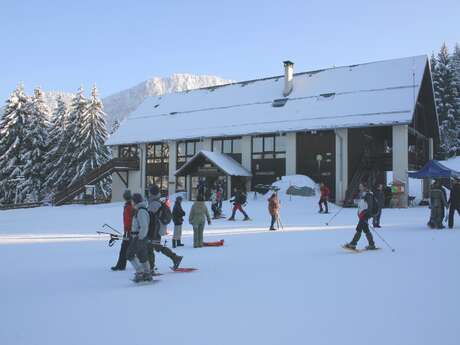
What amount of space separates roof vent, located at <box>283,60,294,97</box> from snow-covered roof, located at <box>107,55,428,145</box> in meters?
0.48

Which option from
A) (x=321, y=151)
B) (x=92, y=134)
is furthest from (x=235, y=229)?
(x=92, y=134)

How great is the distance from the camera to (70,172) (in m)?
43.5

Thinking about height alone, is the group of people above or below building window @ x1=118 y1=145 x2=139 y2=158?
below

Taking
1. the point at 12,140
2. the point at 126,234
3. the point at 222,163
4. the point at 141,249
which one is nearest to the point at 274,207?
the point at 126,234

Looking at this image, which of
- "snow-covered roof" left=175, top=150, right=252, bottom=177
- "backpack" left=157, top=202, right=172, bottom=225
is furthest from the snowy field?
"snow-covered roof" left=175, top=150, right=252, bottom=177

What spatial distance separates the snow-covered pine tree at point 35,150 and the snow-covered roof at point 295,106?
383 inches

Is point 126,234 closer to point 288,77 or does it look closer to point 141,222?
point 141,222

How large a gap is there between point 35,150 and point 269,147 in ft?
82.2

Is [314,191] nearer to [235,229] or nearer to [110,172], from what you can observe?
[235,229]

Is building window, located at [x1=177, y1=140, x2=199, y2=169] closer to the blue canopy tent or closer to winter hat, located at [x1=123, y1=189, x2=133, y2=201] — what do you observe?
the blue canopy tent

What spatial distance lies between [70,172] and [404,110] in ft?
106

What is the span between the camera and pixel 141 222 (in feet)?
24.0

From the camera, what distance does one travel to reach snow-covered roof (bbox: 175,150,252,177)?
29.9m

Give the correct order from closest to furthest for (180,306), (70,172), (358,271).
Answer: (180,306) → (358,271) → (70,172)
